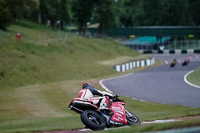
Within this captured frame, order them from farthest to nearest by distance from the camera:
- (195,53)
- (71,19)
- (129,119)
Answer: (71,19) → (195,53) → (129,119)

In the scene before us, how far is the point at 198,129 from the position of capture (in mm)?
5555

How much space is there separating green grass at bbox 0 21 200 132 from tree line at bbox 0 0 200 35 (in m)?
5.30

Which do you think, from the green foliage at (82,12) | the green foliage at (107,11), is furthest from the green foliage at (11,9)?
the green foliage at (82,12)

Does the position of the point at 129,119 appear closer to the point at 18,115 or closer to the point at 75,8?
the point at 18,115

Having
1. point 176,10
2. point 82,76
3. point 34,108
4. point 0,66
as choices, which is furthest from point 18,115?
point 176,10

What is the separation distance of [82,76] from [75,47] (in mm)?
15473

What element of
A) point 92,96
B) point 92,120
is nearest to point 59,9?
point 92,96


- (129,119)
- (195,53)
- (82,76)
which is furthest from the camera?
(195,53)

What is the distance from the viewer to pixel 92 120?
10.3 metres

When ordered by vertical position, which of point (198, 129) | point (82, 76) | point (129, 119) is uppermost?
point (198, 129)

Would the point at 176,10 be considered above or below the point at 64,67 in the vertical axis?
above

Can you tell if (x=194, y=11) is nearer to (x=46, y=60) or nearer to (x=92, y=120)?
(x=46, y=60)

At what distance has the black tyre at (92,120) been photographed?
9.82 meters

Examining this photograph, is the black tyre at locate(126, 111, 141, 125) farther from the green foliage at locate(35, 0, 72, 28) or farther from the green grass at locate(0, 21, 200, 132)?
the green foliage at locate(35, 0, 72, 28)
